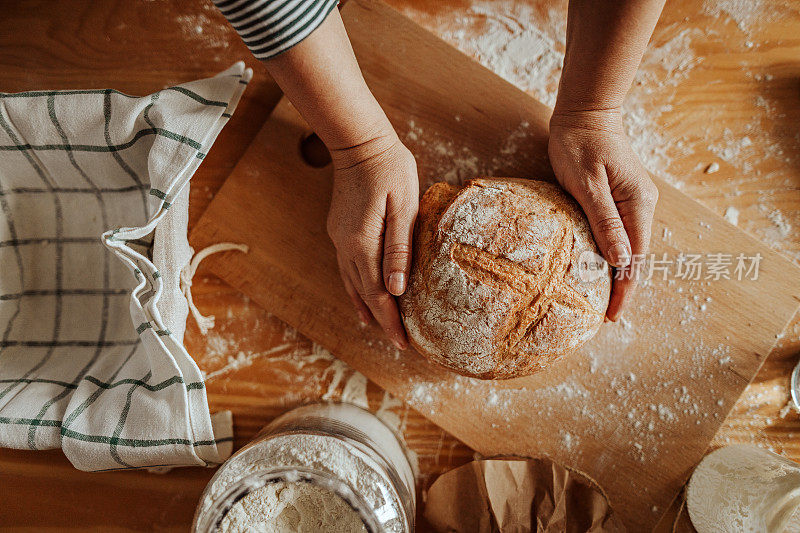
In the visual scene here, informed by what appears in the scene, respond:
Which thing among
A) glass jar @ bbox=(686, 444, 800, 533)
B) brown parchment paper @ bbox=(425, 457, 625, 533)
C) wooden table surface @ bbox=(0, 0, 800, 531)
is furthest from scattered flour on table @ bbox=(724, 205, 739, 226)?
brown parchment paper @ bbox=(425, 457, 625, 533)

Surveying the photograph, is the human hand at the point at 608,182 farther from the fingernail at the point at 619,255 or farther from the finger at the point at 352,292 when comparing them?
the finger at the point at 352,292

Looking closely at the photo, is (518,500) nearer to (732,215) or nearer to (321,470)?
(321,470)

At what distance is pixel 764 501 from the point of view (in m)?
0.98

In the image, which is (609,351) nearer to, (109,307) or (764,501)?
(764,501)

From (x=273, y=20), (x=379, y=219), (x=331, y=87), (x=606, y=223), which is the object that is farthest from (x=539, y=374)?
(x=273, y=20)

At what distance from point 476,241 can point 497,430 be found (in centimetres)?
49

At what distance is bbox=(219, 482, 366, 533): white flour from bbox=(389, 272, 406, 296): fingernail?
38 centimetres

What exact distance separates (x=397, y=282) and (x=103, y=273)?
0.76 meters

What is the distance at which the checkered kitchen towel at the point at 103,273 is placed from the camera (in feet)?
3.49

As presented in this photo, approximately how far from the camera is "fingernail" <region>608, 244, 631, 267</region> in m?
0.97

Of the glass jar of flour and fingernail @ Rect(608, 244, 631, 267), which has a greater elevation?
fingernail @ Rect(608, 244, 631, 267)

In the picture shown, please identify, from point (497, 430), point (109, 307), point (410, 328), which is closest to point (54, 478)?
point (109, 307)

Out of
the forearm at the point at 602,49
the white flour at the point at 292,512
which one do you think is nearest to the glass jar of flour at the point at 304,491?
the white flour at the point at 292,512

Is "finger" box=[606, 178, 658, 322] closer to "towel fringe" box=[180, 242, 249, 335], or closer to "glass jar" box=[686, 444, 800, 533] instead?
"glass jar" box=[686, 444, 800, 533]
